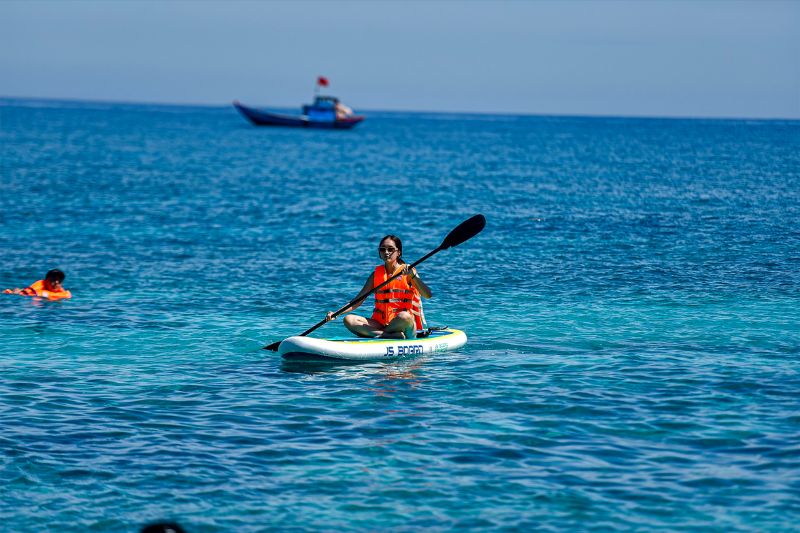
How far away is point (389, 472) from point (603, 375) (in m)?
5.16

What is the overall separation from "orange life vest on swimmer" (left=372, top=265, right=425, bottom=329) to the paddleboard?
0.47m

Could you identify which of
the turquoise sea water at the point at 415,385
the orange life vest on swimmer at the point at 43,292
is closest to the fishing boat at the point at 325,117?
the turquoise sea water at the point at 415,385

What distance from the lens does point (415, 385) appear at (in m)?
14.7

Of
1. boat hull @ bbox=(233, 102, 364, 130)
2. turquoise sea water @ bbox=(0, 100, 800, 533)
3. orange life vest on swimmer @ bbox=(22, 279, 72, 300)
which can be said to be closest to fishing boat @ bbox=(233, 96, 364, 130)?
boat hull @ bbox=(233, 102, 364, 130)

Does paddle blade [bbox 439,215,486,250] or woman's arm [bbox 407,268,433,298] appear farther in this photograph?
paddle blade [bbox 439,215,486,250]

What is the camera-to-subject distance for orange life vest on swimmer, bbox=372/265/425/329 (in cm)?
1631

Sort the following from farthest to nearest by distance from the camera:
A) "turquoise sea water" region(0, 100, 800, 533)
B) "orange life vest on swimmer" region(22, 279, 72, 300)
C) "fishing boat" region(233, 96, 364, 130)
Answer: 1. "fishing boat" region(233, 96, 364, 130)
2. "orange life vest on swimmer" region(22, 279, 72, 300)
3. "turquoise sea water" region(0, 100, 800, 533)

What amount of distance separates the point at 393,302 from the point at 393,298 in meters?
0.08

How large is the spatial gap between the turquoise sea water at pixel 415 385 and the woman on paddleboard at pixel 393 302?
0.80m

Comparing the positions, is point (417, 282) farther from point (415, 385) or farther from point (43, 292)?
point (43, 292)

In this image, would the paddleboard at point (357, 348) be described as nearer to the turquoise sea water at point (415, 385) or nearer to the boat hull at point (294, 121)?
the turquoise sea water at point (415, 385)

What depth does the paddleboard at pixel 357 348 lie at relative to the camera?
51.6 feet

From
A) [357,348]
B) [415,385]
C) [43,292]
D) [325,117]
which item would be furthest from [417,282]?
[325,117]

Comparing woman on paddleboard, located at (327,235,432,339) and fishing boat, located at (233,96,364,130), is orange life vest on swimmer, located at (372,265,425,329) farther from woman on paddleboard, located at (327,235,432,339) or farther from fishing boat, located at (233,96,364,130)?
fishing boat, located at (233,96,364,130)
